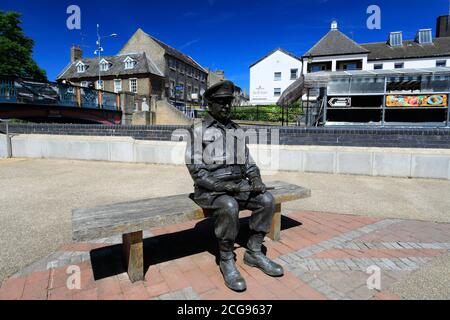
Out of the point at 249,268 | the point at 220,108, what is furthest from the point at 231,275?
the point at 220,108

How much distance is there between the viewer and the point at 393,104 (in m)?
10.0

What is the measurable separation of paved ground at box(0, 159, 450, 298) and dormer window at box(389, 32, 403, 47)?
39.1 meters

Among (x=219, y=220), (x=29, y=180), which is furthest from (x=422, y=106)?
(x=29, y=180)

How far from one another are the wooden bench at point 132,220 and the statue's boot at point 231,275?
0.46 metres

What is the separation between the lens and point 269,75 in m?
44.1

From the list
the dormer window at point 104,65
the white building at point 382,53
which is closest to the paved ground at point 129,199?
the white building at point 382,53

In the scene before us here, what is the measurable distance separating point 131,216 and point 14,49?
43382 mm

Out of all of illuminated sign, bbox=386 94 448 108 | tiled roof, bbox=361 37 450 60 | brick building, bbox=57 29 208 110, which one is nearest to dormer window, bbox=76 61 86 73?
brick building, bbox=57 29 208 110

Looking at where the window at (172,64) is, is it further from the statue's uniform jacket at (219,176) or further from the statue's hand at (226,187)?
the statue's hand at (226,187)

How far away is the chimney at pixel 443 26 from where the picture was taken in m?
38.5

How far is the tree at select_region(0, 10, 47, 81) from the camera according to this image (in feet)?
112

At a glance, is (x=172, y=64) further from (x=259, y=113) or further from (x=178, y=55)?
(x=259, y=113)

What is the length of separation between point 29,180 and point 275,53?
41.9 metres
